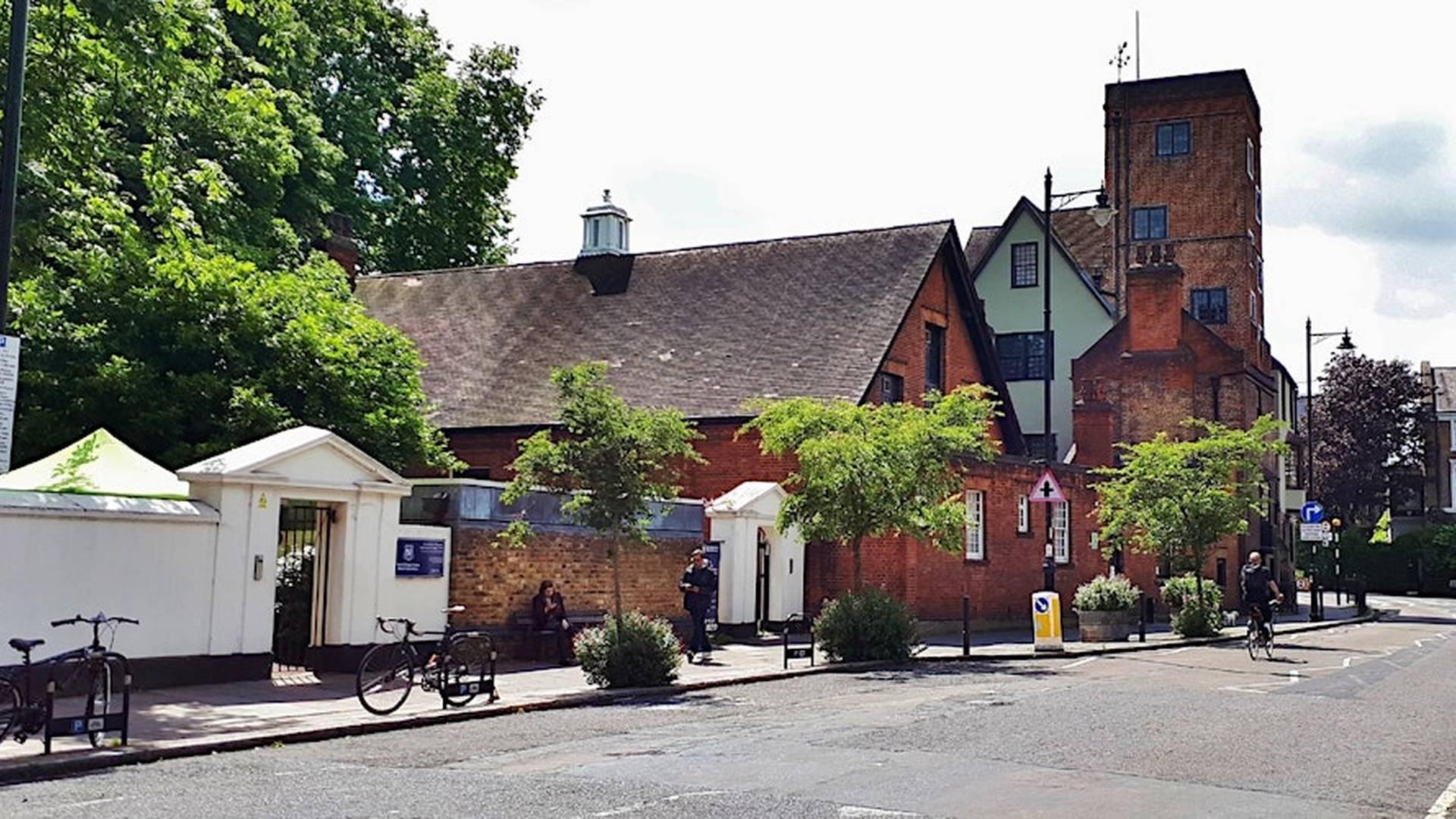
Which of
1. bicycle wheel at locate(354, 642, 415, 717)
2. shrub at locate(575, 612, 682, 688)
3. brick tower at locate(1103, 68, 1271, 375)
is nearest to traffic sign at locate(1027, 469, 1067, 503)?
shrub at locate(575, 612, 682, 688)

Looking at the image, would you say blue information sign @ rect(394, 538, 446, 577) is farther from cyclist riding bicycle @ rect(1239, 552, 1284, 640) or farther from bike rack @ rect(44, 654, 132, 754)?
cyclist riding bicycle @ rect(1239, 552, 1284, 640)

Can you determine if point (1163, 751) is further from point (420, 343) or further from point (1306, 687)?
point (420, 343)

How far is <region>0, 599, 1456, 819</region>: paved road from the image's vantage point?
9.97 meters

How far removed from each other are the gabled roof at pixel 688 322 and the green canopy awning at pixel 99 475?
1520 cm

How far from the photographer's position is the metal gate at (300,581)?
18.8m

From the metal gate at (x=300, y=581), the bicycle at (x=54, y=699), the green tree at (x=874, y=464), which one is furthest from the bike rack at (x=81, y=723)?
the green tree at (x=874, y=464)

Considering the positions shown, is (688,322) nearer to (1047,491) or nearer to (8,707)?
(1047,491)

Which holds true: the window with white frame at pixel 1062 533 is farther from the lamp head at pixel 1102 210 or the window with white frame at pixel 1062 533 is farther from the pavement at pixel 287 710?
the pavement at pixel 287 710

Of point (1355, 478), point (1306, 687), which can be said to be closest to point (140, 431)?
point (1306, 687)

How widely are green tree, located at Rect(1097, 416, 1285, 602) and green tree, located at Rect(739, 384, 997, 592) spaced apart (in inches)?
311

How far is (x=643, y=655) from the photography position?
60.6 ft

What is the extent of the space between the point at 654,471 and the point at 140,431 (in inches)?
290

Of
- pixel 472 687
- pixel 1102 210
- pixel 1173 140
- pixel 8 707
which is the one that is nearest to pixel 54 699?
pixel 8 707

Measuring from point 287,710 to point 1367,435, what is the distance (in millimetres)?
71792
